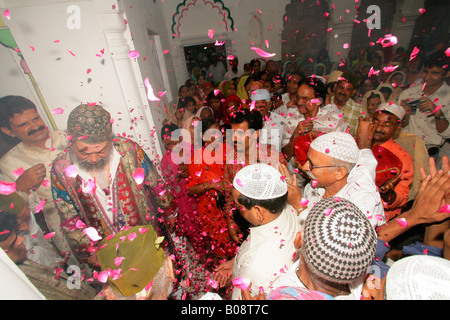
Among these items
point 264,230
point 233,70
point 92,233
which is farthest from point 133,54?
point 233,70

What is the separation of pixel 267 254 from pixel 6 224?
2.29 meters

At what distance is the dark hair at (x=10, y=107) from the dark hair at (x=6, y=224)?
108cm

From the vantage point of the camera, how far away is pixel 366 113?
4.32 metres

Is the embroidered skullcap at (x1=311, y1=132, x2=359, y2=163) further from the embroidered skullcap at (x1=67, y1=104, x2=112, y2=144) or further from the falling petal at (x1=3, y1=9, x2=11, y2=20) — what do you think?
the falling petal at (x1=3, y1=9, x2=11, y2=20)

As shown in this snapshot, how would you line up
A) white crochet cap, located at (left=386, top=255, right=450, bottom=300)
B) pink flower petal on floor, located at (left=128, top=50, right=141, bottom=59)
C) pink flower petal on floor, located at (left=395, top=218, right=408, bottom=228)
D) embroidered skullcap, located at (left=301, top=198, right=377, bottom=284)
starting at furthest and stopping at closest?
pink flower petal on floor, located at (left=128, top=50, right=141, bottom=59), pink flower petal on floor, located at (left=395, top=218, right=408, bottom=228), embroidered skullcap, located at (left=301, top=198, right=377, bottom=284), white crochet cap, located at (left=386, top=255, right=450, bottom=300)

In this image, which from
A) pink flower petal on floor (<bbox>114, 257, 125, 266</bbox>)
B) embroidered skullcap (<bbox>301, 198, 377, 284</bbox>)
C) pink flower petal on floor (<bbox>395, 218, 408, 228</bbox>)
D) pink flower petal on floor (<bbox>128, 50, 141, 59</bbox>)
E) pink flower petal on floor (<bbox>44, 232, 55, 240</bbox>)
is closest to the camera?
embroidered skullcap (<bbox>301, 198, 377, 284</bbox>)

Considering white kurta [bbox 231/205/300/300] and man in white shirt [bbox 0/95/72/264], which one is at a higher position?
man in white shirt [bbox 0/95/72/264]

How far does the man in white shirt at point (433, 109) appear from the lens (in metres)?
4.04

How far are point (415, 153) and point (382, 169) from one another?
1088mm

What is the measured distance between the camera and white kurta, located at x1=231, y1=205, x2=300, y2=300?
5.74 ft

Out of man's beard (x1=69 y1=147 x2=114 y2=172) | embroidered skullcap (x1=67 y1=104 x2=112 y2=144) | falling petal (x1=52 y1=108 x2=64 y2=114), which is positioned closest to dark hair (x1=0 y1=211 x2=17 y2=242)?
man's beard (x1=69 y1=147 x2=114 y2=172)

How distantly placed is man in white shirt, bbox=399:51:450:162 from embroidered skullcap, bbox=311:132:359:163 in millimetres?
3225

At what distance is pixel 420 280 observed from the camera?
0.92 meters
